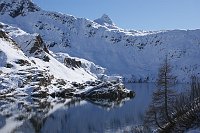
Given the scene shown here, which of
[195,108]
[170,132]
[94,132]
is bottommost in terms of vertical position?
[94,132]

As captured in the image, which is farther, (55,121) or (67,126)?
(55,121)

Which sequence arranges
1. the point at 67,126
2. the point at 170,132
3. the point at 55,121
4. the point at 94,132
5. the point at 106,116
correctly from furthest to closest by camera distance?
1. the point at 106,116
2. the point at 55,121
3. the point at 67,126
4. the point at 94,132
5. the point at 170,132

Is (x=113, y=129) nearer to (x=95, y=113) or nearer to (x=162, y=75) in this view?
(x=95, y=113)

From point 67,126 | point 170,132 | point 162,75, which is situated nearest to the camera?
point 170,132

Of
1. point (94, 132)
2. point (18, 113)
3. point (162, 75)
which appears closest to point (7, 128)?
point (94, 132)

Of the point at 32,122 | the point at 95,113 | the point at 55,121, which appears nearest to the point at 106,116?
the point at 95,113

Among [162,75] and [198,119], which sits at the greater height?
[162,75]

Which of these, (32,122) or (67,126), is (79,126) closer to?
(67,126)

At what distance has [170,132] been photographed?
3231 cm

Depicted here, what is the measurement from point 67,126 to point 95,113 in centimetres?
3352

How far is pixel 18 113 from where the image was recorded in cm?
13200

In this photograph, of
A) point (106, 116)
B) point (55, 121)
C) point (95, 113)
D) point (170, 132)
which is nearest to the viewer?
A: point (170, 132)

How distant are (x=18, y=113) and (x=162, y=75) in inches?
3835

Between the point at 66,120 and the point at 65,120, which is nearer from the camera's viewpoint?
the point at 65,120
